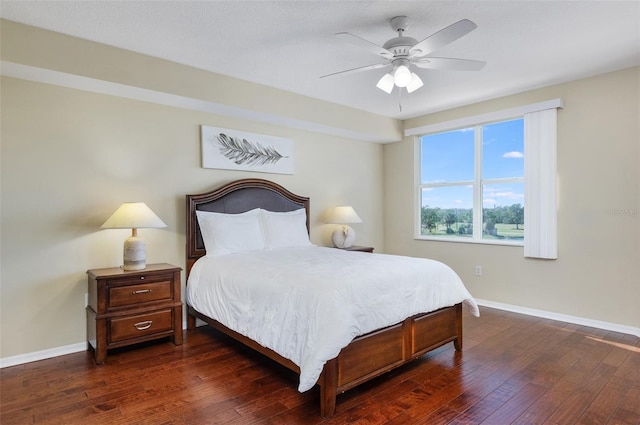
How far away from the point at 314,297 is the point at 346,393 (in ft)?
2.43

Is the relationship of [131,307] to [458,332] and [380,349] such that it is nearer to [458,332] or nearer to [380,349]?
[380,349]

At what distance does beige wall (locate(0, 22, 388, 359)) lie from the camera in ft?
9.63

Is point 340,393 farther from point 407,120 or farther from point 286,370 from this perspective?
point 407,120

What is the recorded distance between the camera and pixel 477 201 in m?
4.86

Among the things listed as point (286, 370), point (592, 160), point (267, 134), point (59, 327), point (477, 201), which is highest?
point (267, 134)

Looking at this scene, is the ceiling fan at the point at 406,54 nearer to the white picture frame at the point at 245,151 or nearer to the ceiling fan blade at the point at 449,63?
the ceiling fan blade at the point at 449,63

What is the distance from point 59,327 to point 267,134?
2.88m

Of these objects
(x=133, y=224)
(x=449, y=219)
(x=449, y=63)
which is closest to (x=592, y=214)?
(x=449, y=219)

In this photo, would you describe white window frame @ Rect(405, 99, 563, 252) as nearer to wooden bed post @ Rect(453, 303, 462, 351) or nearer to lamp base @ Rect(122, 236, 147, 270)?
wooden bed post @ Rect(453, 303, 462, 351)

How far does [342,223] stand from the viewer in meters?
5.01

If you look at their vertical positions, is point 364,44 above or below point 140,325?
above

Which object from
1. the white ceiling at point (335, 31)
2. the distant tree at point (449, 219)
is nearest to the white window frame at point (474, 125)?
the distant tree at point (449, 219)

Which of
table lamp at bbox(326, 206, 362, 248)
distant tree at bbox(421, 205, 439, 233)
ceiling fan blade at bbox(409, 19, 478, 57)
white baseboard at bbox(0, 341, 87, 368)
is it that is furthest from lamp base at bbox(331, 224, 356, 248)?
white baseboard at bbox(0, 341, 87, 368)

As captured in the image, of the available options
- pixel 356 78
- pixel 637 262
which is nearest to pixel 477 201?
pixel 637 262
